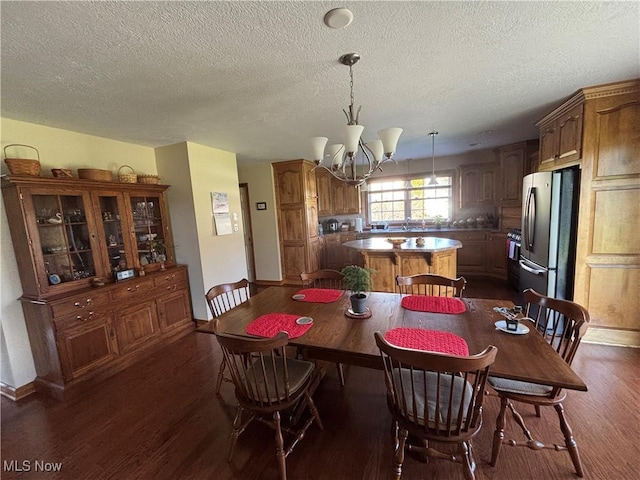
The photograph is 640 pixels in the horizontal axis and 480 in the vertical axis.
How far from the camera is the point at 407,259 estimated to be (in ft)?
12.2

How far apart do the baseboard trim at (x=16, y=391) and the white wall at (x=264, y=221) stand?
11.2 ft

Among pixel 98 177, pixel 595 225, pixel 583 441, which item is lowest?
pixel 583 441

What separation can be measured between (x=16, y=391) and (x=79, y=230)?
145 cm

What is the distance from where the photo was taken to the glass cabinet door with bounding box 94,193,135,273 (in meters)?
2.80

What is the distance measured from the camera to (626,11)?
1.39 metres

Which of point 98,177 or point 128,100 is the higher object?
point 128,100

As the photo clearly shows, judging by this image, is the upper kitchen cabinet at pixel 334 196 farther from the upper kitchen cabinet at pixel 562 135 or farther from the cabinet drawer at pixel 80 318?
the cabinet drawer at pixel 80 318

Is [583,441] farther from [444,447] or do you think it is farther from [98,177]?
[98,177]

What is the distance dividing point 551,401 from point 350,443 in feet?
3.74

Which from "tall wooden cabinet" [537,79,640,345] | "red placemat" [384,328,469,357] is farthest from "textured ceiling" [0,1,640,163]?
"red placemat" [384,328,469,357]

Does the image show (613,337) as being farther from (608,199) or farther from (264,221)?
(264,221)

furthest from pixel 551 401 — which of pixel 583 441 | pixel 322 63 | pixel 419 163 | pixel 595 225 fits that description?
pixel 419 163

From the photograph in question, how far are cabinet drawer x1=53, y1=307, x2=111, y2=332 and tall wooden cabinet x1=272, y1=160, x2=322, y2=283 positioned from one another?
3105 millimetres

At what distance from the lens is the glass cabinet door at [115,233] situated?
2.80 m
